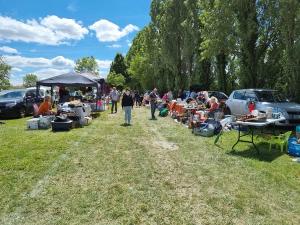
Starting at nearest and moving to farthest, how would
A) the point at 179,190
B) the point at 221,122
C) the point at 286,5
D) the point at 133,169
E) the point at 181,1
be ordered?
1. the point at 179,190
2. the point at 133,169
3. the point at 221,122
4. the point at 286,5
5. the point at 181,1

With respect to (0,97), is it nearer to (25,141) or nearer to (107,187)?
(25,141)

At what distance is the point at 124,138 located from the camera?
13.0m

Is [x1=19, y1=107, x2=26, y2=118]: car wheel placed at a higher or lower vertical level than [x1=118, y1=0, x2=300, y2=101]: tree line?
lower

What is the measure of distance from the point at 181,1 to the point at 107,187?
31607 millimetres

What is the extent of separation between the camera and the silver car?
14.1 meters

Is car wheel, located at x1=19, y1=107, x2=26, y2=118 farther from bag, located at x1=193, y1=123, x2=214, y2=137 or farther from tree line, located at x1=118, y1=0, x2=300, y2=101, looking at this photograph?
bag, located at x1=193, y1=123, x2=214, y2=137

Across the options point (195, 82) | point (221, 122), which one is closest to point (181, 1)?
point (195, 82)

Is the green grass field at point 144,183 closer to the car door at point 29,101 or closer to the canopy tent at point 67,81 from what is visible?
the canopy tent at point 67,81

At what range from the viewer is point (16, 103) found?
21.1 meters

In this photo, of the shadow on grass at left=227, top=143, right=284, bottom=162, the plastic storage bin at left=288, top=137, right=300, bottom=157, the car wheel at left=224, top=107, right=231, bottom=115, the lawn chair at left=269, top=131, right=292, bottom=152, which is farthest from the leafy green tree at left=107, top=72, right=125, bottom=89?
the plastic storage bin at left=288, top=137, right=300, bottom=157

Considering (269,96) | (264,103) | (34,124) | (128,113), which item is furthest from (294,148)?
(34,124)

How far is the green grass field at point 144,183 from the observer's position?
568 cm

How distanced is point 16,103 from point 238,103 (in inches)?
471

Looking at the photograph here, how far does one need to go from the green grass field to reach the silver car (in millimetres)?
3231
